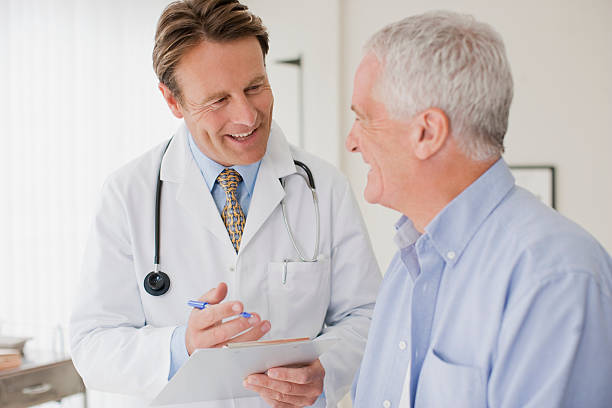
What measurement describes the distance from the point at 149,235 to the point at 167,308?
19 centimetres

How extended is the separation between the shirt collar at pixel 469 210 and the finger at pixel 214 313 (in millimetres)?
428

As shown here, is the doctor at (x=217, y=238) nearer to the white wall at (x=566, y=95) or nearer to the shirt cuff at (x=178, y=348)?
the shirt cuff at (x=178, y=348)

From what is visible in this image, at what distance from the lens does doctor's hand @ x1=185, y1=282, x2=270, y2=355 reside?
1.26 metres

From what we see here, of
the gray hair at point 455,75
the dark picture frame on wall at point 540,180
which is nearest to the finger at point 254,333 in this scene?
the gray hair at point 455,75

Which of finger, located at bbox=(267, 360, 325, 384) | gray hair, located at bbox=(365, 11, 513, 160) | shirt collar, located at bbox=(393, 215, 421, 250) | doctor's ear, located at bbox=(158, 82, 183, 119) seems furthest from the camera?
doctor's ear, located at bbox=(158, 82, 183, 119)

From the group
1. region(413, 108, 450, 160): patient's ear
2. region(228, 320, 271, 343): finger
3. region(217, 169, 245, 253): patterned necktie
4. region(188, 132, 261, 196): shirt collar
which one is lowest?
region(228, 320, 271, 343): finger

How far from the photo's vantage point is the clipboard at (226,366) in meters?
1.21

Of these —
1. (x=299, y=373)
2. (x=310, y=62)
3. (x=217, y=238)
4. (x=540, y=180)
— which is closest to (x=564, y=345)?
(x=299, y=373)

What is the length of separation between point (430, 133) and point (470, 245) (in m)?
0.20

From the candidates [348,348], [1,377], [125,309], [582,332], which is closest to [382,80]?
[582,332]

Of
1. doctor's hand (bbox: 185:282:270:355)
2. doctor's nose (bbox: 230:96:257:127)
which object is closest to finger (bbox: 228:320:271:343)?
doctor's hand (bbox: 185:282:270:355)

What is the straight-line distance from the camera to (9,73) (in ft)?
8.20

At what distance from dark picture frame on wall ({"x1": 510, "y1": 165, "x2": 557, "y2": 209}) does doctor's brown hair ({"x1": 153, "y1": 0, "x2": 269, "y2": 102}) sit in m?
1.82

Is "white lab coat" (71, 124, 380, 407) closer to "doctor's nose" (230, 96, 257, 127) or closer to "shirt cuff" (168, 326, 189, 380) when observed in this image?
"shirt cuff" (168, 326, 189, 380)
